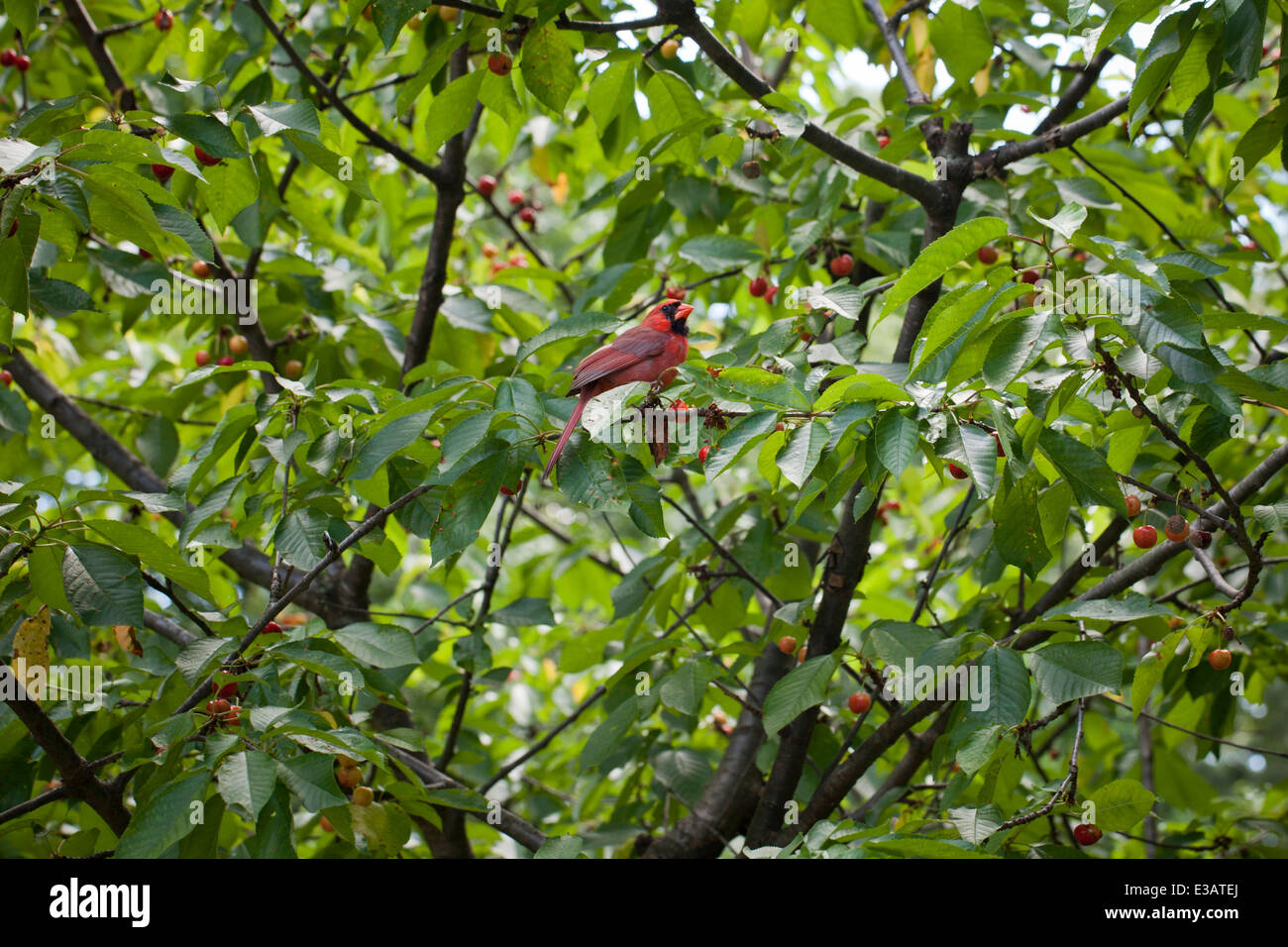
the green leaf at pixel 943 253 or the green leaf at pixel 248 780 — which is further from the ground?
the green leaf at pixel 943 253

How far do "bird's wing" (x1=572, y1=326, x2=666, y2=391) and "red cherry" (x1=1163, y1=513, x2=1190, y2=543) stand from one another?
4.79 ft

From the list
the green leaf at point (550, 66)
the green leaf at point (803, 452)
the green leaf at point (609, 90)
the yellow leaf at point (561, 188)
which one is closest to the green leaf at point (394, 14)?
the green leaf at point (550, 66)

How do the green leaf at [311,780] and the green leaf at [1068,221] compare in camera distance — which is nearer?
the green leaf at [1068,221]

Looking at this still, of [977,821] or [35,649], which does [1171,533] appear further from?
[35,649]

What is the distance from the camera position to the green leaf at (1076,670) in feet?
8.09

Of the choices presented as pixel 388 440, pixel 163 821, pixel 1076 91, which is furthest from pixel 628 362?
pixel 1076 91

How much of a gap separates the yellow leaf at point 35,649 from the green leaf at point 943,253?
220 cm

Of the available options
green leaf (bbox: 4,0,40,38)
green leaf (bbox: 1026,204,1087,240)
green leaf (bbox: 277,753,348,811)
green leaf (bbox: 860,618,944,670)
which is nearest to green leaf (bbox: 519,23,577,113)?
green leaf (bbox: 4,0,40,38)

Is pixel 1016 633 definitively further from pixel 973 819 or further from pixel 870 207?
pixel 870 207

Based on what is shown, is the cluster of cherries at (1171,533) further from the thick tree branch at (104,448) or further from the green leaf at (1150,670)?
the thick tree branch at (104,448)

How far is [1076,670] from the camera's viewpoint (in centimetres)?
253

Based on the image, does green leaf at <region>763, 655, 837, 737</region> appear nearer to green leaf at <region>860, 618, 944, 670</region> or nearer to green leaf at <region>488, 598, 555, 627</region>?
green leaf at <region>860, 618, 944, 670</region>

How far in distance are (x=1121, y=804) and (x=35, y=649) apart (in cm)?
269
